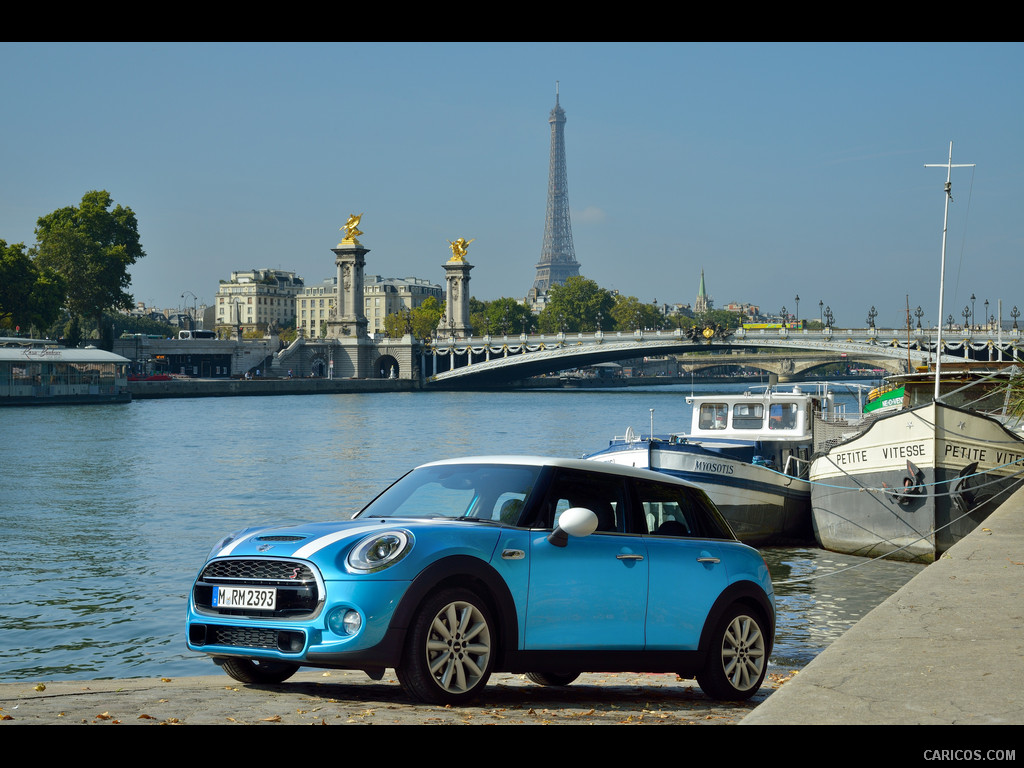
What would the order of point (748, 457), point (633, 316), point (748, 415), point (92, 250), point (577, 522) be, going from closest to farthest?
point (577, 522) < point (748, 457) < point (748, 415) < point (92, 250) < point (633, 316)

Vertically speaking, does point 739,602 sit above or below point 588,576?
A: below

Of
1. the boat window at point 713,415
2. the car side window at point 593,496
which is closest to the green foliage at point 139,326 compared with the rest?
the boat window at point 713,415

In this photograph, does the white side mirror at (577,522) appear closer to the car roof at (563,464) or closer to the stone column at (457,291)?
the car roof at (563,464)

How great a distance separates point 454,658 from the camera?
18.9ft

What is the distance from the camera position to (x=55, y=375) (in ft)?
Answer: 222

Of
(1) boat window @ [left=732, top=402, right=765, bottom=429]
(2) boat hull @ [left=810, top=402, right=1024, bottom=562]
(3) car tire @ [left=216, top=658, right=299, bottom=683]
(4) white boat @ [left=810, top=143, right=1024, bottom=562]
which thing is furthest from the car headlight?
(1) boat window @ [left=732, top=402, right=765, bottom=429]

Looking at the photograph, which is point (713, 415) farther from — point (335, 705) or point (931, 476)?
point (335, 705)

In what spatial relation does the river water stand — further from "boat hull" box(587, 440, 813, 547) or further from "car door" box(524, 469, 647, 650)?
"car door" box(524, 469, 647, 650)

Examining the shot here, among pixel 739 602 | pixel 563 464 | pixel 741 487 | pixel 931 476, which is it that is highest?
pixel 563 464

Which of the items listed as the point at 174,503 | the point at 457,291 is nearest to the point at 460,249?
the point at 457,291

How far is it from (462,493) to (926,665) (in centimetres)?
241

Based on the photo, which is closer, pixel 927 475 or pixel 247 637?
pixel 247 637
